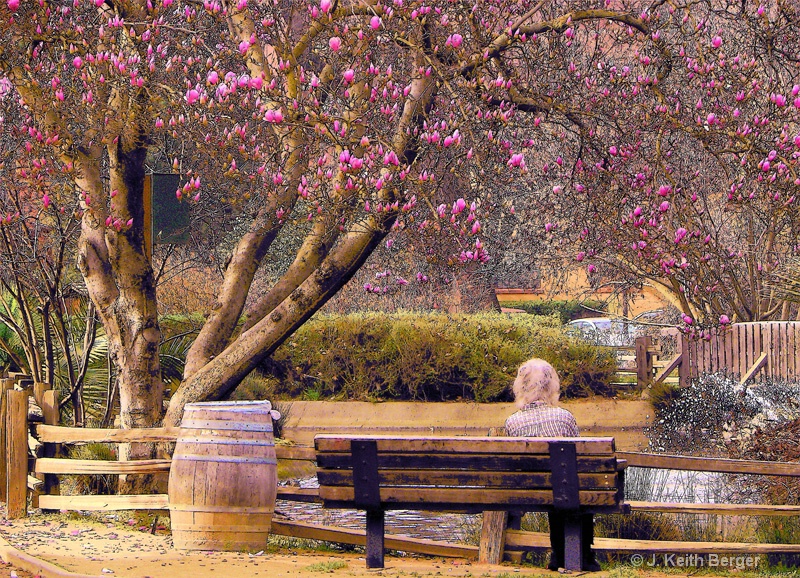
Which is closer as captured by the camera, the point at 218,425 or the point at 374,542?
the point at 374,542

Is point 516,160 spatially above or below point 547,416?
above

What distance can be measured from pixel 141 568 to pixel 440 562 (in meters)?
2.12

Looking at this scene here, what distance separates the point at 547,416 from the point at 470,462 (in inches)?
24.2

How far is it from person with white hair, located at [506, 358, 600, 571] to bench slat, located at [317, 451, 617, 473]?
446 millimetres

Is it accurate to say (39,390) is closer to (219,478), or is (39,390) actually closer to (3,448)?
(3,448)

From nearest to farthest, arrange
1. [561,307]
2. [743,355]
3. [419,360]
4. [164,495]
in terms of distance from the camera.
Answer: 1. [164,495]
2. [743,355]
3. [419,360]
4. [561,307]

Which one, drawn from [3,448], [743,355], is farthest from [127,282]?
[743,355]

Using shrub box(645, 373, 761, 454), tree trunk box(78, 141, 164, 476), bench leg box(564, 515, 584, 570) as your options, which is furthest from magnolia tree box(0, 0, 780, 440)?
shrub box(645, 373, 761, 454)

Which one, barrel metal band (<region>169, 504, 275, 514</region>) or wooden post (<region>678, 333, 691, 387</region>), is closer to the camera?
barrel metal band (<region>169, 504, 275, 514</region>)

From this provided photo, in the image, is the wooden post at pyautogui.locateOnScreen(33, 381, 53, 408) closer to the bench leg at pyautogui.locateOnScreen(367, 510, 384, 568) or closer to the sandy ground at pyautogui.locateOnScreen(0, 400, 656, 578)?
the sandy ground at pyautogui.locateOnScreen(0, 400, 656, 578)

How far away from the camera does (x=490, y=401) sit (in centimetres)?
1747

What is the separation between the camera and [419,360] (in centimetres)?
1744

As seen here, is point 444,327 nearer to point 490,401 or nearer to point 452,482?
point 490,401

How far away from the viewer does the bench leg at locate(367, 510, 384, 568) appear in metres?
6.59
